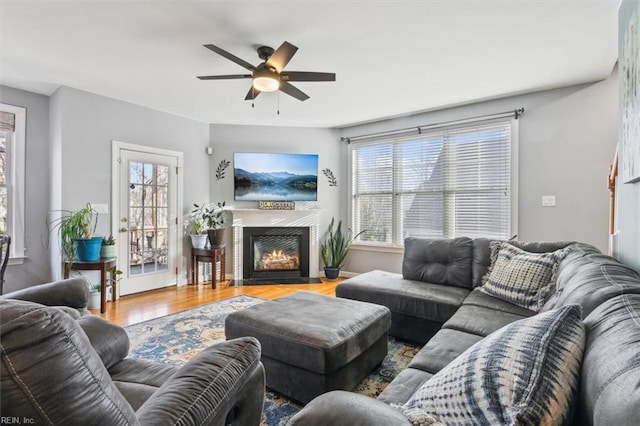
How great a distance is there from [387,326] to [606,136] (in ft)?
10.4

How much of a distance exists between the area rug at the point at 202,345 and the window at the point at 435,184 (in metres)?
2.19

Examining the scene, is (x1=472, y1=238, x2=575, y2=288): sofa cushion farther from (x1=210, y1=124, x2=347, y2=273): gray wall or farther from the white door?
the white door

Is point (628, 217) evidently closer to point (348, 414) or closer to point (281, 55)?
point (348, 414)

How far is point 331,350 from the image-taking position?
1608 mm

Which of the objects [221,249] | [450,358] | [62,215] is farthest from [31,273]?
[450,358]

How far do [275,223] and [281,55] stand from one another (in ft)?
9.60

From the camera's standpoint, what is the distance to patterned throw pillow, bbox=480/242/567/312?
2041 millimetres

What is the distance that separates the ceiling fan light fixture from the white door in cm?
232

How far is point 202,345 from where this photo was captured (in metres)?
2.51

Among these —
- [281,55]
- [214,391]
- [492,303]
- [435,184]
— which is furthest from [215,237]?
[214,391]

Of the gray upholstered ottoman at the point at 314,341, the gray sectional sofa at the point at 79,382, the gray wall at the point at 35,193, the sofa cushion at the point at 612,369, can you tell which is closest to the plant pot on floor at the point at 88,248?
the gray wall at the point at 35,193

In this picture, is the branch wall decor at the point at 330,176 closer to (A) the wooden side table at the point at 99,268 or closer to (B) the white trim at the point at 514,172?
(B) the white trim at the point at 514,172

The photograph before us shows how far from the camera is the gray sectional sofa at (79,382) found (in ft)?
1.61

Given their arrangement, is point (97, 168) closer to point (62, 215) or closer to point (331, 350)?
point (62, 215)
